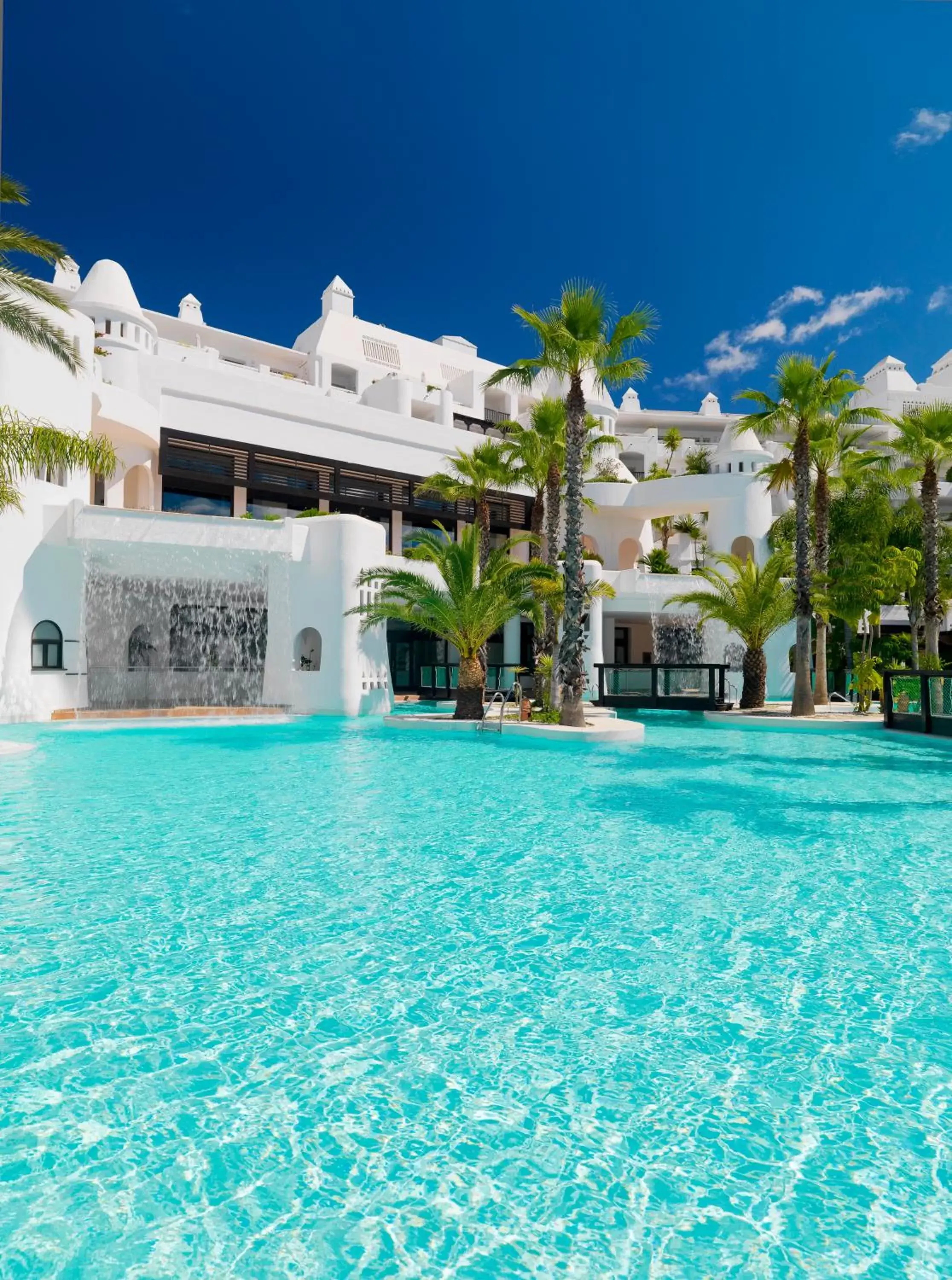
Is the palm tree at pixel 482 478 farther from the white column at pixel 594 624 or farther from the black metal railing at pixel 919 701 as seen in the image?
the black metal railing at pixel 919 701

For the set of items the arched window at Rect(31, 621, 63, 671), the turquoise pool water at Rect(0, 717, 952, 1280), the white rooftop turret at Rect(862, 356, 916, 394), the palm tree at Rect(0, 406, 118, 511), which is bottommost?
the turquoise pool water at Rect(0, 717, 952, 1280)

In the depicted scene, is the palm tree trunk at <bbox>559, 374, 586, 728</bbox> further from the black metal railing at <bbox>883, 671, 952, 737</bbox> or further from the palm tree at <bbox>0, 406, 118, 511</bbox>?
the palm tree at <bbox>0, 406, 118, 511</bbox>

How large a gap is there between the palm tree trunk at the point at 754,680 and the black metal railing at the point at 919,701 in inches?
177

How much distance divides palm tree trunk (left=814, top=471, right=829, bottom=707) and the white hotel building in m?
3.52

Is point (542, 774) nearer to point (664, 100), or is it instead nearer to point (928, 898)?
point (928, 898)

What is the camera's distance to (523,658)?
31.1m

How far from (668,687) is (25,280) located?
709 inches

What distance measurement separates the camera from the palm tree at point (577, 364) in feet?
56.4

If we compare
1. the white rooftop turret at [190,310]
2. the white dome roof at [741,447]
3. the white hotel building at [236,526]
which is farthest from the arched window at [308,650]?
the white rooftop turret at [190,310]

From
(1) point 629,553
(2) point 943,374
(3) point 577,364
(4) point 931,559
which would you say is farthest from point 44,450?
(2) point 943,374

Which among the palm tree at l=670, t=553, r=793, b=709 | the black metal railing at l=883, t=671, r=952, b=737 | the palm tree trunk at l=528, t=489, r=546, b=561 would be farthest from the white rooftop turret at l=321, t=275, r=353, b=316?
the black metal railing at l=883, t=671, r=952, b=737

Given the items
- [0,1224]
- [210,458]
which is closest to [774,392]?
[210,458]

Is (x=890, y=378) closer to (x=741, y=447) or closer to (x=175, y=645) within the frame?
(x=741, y=447)

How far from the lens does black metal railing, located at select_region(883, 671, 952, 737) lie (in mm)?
16422
